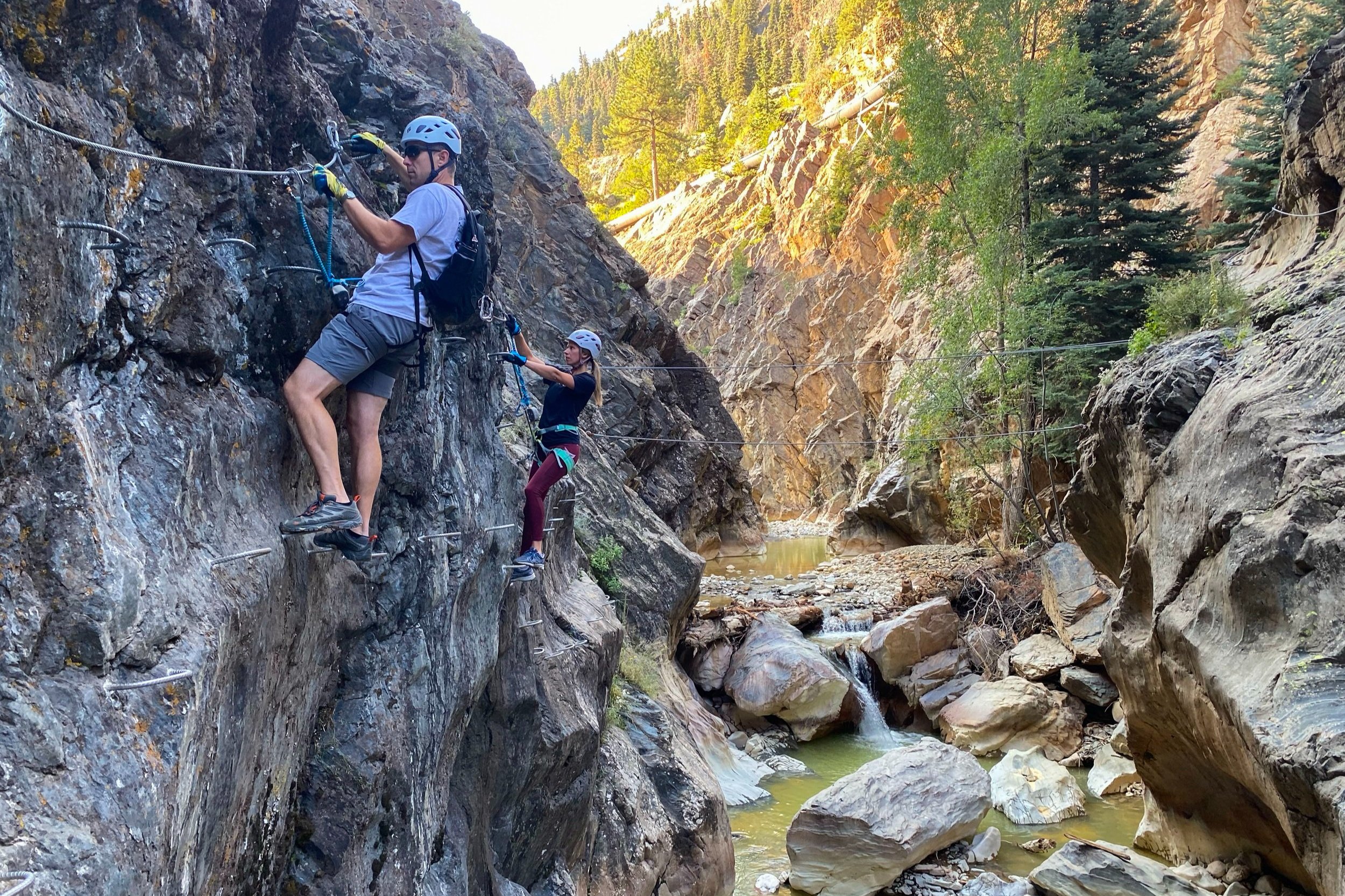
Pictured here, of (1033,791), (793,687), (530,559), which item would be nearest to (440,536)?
(530,559)

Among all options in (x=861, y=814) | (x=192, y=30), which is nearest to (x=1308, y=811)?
(x=861, y=814)

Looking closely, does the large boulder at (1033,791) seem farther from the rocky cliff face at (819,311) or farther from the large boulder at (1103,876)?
the rocky cliff face at (819,311)

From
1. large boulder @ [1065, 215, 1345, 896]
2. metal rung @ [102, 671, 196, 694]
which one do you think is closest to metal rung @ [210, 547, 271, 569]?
metal rung @ [102, 671, 196, 694]

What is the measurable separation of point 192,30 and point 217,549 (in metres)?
2.04

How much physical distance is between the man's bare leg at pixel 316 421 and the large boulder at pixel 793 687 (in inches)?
420

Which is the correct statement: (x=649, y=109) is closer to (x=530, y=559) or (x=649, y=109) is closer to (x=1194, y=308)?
(x=1194, y=308)

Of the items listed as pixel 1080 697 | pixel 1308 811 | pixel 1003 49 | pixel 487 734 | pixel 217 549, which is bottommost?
pixel 1080 697

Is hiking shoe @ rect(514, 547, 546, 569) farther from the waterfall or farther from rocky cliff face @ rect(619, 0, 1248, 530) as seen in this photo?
rocky cliff face @ rect(619, 0, 1248, 530)

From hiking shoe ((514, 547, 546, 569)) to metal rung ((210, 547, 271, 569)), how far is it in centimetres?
277

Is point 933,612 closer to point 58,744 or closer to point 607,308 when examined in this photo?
point 607,308

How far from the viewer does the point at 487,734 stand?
5207 millimetres

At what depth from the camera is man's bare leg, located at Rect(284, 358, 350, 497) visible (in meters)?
3.42

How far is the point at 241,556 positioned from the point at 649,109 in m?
59.5

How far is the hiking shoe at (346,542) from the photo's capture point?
11.3 feet
